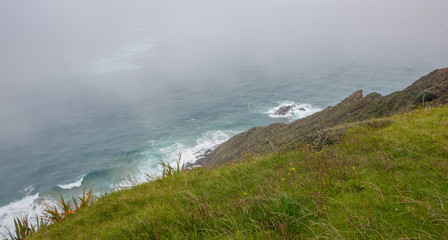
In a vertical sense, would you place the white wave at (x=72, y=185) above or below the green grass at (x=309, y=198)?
below

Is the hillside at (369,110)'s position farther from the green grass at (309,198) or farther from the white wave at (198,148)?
the white wave at (198,148)

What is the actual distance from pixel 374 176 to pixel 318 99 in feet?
240

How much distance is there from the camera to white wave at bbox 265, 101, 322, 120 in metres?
62.1

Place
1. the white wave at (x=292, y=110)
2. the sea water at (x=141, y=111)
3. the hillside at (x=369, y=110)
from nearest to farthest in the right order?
the hillside at (x=369, y=110) < the sea water at (x=141, y=111) < the white wave at (x=292, y=110)

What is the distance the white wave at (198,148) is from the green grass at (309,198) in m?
38.3

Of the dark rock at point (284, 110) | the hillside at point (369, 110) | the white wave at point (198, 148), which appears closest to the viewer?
the hillside at point (369, 110)

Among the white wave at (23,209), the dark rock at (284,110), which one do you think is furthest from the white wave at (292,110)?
the white wave at (23,209)

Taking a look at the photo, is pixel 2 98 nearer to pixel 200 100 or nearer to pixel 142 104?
pixel 142 104

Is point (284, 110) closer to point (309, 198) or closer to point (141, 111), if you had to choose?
point (141, 111)

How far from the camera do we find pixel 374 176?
188 inches

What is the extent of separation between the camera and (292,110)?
65.0 m

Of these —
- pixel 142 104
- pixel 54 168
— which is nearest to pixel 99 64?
pixel 142 104

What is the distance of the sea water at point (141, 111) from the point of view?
143ft

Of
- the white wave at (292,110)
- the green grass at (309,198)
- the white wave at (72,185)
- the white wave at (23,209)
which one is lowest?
the white wave at (23,209)
